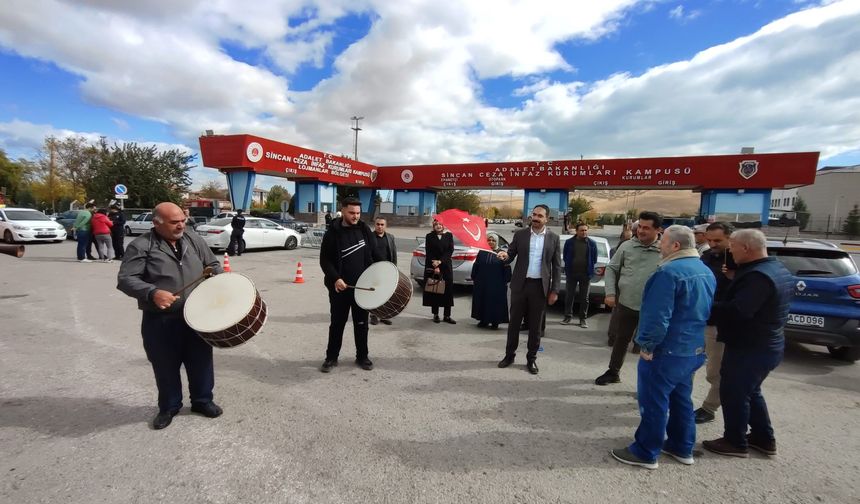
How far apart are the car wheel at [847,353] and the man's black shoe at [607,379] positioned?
3.48 metres

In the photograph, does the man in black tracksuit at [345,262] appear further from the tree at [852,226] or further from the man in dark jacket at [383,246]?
the tree at [852,226]

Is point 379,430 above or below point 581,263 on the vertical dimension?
below

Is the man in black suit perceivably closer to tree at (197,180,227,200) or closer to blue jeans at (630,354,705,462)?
blue jeans at (630,354,705,462)

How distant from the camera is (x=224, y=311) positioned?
3043 mm

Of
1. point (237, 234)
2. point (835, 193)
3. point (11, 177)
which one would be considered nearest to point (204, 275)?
point (237, 234)

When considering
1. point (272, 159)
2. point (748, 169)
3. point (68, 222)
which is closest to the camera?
point (68, 222)

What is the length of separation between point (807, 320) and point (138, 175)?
1590 inches

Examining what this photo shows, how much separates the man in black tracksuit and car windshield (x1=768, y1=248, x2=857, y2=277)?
533 cm

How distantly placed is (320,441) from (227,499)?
0.73 meters

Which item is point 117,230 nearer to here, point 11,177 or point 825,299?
point 825,299

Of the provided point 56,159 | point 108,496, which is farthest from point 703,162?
point 56,159

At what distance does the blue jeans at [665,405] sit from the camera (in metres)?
2.70

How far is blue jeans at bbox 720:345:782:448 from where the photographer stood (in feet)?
9.21

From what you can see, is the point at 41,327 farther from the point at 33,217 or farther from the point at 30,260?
the point at 33,217
